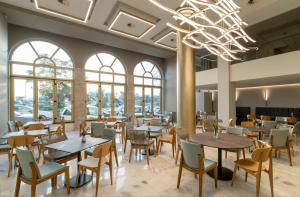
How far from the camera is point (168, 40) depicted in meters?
8.17

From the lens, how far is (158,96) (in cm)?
1147

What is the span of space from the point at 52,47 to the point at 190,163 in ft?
25.7

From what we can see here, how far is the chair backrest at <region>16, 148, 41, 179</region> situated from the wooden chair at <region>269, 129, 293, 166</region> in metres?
4.78

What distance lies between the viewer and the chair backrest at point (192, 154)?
8.50 ft

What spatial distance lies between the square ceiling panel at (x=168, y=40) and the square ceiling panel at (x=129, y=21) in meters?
0.98

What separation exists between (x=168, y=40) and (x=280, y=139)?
6119 millimetres

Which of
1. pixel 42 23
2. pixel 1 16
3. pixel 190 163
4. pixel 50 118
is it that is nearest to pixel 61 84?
pixel 50 118

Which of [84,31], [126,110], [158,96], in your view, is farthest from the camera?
[158,96]

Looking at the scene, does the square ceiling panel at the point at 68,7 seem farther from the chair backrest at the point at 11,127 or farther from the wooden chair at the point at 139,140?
the wooden chair at the point at 139,140

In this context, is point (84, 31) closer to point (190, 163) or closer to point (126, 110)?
point (126, 110)

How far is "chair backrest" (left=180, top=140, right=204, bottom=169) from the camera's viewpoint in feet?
8.50

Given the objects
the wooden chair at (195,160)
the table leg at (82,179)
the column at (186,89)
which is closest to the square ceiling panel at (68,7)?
the column at (186,89)

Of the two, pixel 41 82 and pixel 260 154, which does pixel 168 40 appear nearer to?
pixel 41 82

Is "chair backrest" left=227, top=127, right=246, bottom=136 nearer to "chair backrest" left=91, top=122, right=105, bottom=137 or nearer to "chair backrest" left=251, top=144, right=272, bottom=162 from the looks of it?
"chair backrest" left=251, top=144, right=272, bottom=162
